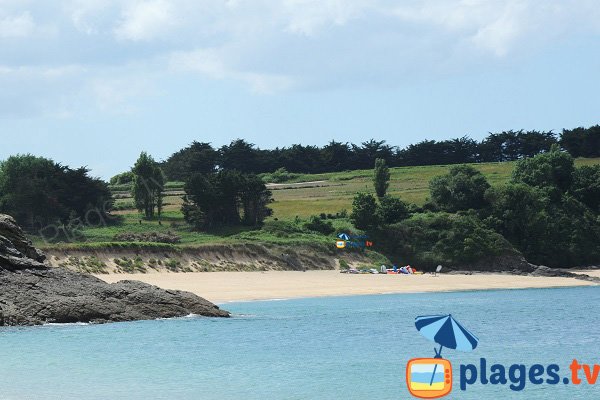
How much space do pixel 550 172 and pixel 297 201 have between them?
2351cm

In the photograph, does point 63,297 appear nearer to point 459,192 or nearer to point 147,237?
point 147,237

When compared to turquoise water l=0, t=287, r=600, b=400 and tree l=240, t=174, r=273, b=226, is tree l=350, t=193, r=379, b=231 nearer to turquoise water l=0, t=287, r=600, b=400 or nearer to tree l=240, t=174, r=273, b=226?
tree l=240, t=174, r=273, b=226

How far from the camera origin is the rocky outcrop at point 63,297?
3212cm

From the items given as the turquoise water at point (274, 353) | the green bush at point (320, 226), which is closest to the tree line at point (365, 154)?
the green bush at point (320, 226)

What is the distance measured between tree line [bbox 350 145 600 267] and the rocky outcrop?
117 feet

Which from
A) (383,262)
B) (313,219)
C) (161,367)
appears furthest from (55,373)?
(313,219)

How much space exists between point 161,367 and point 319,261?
129 ft

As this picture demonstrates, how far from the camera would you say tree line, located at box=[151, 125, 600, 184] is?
122750mm

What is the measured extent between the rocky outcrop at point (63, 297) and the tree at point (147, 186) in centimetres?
4033

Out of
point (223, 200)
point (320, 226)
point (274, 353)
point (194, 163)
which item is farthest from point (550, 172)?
point (274, 353)

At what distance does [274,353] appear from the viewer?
90.3 ft

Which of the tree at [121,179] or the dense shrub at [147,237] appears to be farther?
the tree at [121,179]

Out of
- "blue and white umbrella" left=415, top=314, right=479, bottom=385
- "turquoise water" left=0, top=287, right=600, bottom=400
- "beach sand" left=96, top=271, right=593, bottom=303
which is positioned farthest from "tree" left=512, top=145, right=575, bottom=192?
"blue and white umbrella" left=415, top=314, right=479, bottom=385

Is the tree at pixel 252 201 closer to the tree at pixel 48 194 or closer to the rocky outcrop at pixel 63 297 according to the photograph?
the tree at pixel 48 194
